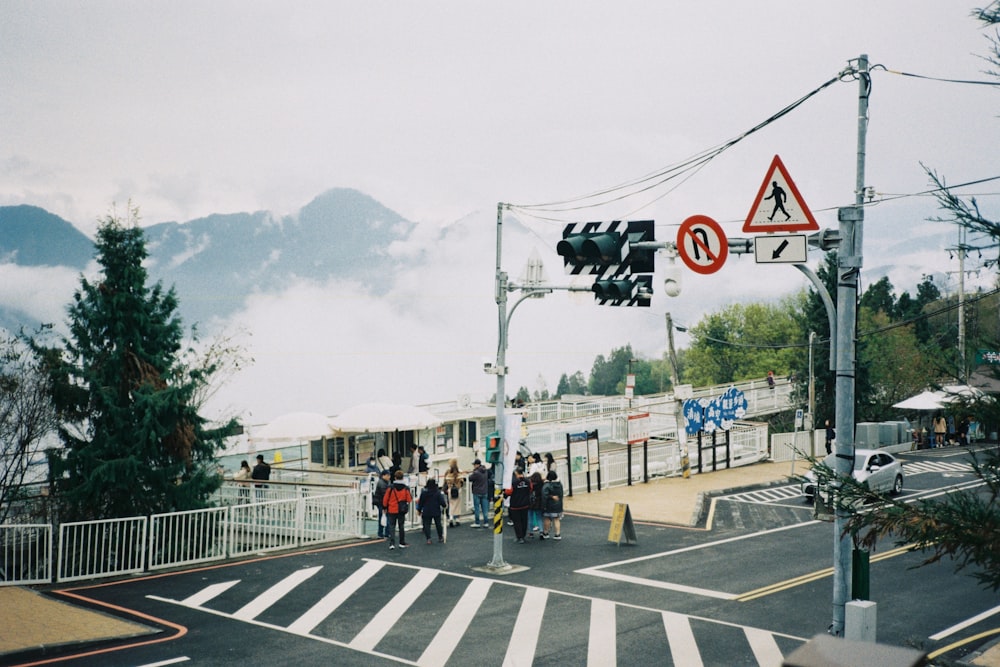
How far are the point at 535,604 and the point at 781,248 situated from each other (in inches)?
300

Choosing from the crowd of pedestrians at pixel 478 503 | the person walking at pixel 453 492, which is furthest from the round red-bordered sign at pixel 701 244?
the person walking at pixel 453 492

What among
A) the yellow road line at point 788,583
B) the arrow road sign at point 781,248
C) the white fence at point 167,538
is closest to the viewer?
the arrow road sign at point 781,248

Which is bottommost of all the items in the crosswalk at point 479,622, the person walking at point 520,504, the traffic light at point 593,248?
the crosswalk at point 479,622

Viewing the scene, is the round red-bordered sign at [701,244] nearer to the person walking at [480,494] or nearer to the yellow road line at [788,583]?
the yellow road line at [788,583]

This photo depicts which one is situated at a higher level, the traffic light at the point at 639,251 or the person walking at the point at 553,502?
the traffic light at the point at 639,251

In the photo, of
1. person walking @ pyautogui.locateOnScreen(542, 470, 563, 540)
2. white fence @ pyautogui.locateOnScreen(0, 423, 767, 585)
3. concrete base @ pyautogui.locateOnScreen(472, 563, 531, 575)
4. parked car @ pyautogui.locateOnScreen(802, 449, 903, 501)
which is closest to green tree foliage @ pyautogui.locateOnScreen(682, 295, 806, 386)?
parked car @ pyautogui.locateOnScreen(802, 449, 903, 501)

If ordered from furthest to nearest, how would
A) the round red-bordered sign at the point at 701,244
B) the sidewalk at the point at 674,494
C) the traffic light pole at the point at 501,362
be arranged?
the sidewalk at the point at 674,494
the traffic light pole at the point at 501,362
the round red-bordered sign at the point at 701,244

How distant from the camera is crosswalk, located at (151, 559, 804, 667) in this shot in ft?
39.1

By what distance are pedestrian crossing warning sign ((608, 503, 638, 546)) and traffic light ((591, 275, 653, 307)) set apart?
23.9 ft

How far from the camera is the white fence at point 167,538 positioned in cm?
1612

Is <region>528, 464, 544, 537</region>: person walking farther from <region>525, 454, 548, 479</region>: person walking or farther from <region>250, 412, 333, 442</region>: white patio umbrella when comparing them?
<region>250, 412, 333, 442</region>: white patio umbrella

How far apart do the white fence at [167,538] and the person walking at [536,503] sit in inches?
170

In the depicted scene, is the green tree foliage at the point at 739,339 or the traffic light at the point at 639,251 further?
the green tree foliage at the point at 739,339

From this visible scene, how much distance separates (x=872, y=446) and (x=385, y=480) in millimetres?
27123
